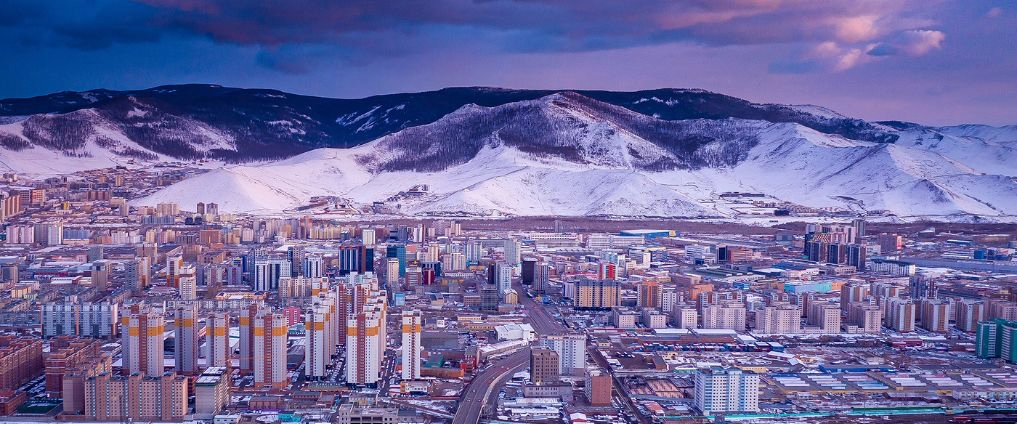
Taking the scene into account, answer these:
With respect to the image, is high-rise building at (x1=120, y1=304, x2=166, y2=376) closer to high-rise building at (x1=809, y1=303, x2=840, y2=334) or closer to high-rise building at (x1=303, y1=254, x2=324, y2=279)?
high-rise building at (x1=303, y1=254, x2=324, y2=279)

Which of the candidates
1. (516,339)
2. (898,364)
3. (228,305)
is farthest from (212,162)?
(898,364)

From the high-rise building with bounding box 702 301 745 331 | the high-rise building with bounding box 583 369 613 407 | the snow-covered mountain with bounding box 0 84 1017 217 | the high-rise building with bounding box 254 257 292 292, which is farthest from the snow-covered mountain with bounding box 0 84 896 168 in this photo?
the high-rise building with bounding box 583 369 613 407

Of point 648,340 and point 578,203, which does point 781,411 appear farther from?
point 578,203

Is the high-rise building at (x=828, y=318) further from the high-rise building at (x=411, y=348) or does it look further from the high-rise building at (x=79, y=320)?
the high-rise building at (x=79, y=320)

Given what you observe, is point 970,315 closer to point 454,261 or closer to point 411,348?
point 411,348

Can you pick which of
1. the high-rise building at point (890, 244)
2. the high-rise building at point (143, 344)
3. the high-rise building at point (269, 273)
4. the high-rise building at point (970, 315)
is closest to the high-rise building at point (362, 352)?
the high-rise building at point (143, 344)

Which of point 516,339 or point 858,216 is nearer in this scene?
point 516,339
